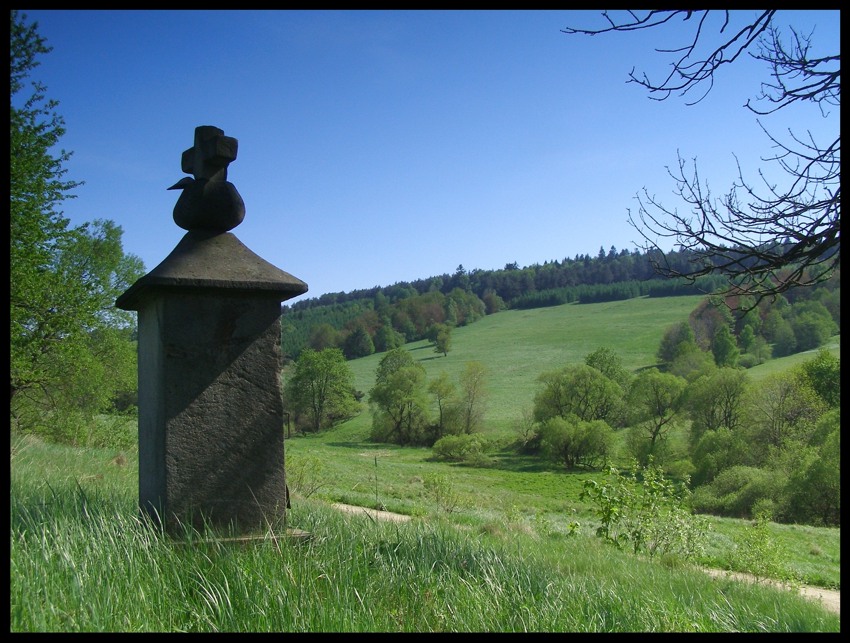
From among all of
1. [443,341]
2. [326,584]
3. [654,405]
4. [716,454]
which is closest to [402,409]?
[654,405]

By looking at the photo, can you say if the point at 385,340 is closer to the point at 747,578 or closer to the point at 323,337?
the point at 323,337

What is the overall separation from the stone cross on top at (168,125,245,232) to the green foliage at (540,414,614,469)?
45673mm

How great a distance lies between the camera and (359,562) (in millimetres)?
3820

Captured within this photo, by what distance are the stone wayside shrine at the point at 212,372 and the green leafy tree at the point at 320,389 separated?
56820mm

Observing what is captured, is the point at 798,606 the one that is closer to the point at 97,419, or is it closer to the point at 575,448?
the point at 97,419

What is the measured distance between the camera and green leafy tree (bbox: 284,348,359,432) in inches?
2391

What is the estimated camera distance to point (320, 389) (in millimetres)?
62062

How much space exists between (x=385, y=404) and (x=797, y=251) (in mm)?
57302

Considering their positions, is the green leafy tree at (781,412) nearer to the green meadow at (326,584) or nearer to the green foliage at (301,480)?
the green foliage at (301,480)

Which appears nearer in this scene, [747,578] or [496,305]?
[747,578]

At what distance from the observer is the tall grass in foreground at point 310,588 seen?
2.83m

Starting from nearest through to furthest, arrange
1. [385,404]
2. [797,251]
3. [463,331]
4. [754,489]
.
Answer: [797,251]
[754,489]
[385,404]
[463,331]

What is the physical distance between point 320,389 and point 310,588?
5980cm
